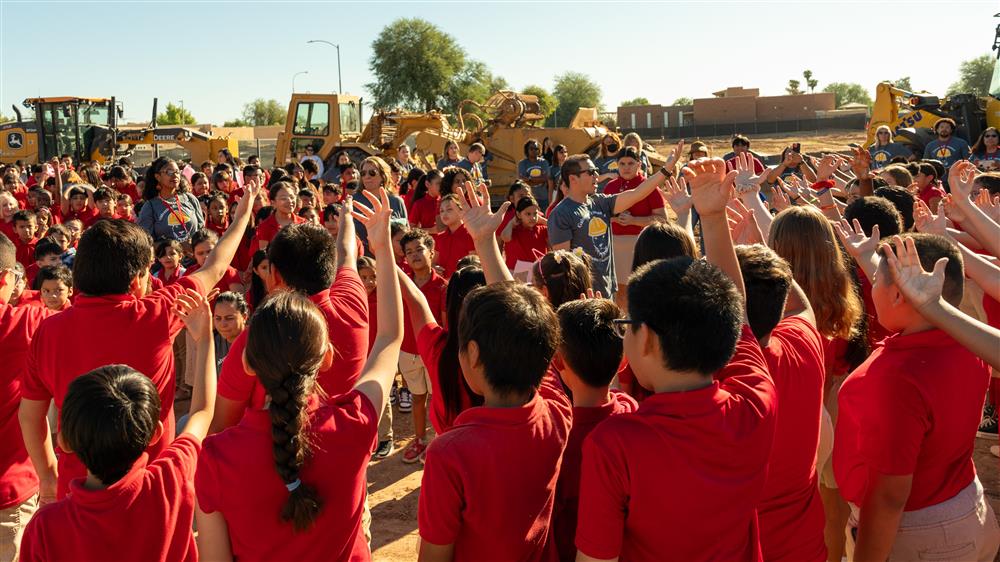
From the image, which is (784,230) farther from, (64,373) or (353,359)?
(64,373)

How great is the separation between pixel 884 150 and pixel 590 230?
389 inches

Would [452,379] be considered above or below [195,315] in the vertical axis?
below

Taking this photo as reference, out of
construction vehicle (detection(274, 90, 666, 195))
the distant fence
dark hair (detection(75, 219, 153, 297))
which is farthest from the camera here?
the distant fence

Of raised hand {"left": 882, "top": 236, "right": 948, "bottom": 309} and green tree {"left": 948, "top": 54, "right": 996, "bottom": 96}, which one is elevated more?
green tree {"left": 948, "top": 54, "right": 996, "bottom": 96}

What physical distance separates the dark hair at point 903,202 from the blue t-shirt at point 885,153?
875cm

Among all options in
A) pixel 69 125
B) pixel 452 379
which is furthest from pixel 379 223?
pixel 69 125

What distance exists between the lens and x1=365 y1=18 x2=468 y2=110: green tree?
169ft

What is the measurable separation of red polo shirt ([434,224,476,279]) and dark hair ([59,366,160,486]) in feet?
15.6

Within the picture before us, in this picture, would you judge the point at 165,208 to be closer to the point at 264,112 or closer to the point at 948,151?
the point at 948,151

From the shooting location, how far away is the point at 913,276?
2.33m

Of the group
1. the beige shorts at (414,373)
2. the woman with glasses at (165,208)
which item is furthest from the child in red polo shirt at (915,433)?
the woman with glasses at (165,208)

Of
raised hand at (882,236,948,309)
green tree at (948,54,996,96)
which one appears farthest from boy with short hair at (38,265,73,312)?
green tree at (948,54,996,96)

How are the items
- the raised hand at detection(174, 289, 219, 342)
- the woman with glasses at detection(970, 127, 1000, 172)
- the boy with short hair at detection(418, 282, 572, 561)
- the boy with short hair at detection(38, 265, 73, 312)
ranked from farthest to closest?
the woman with glasses at detection(970, 127, 1000, 172), the boy with short hair at detection(38, 265, 73, 312), the raised hand at detection(174, 289, 219, 342), the boy with short hair at detection(418, 282, 572, 561)

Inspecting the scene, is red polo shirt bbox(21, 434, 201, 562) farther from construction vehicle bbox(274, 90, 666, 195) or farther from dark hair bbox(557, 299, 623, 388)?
construction vehicle bbox(274, 90, 666, 195)
